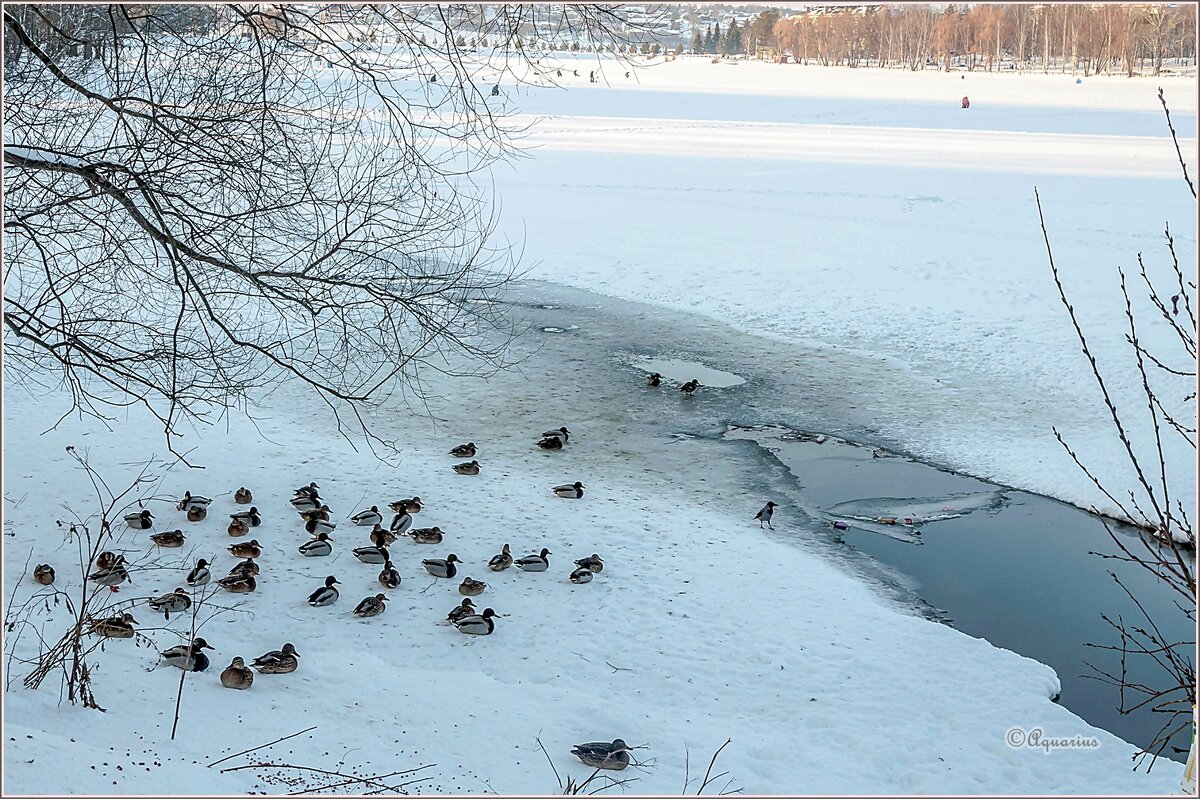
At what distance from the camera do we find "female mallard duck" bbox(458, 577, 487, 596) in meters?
6.68

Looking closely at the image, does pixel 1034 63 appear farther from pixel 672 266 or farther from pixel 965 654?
pixel 965 654

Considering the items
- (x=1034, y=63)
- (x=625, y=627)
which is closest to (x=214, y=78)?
(x=625, y=627)

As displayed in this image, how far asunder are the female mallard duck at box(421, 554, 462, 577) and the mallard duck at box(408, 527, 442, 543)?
406 millimetres

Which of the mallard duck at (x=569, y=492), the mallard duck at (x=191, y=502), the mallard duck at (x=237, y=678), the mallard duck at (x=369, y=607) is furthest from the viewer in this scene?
the mallard duck at (x=569, y=492)

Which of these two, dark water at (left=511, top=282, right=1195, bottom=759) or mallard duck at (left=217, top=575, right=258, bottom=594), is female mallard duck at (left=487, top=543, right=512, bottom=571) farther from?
dark water at (left=511, top=282, right=1195, bottom=759)

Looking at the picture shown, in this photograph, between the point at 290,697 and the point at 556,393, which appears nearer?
the point at 290,697

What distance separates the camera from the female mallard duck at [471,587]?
263 inches

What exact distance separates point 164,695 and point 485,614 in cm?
192

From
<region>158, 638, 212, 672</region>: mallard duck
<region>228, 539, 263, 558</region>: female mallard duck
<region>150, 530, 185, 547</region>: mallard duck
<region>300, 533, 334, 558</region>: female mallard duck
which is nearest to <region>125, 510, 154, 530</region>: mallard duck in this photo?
<region>150, 530, 185, 547</region>: mallard duck

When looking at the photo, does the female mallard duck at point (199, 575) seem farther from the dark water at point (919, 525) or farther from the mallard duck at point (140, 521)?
the dark water at point (919, 525)

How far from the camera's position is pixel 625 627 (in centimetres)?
650

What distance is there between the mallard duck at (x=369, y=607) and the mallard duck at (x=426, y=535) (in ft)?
3.38

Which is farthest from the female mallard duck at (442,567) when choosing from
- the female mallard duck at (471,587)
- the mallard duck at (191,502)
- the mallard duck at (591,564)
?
the mallard duck at (191,502)

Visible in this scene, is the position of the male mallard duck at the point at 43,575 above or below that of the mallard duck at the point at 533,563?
above
